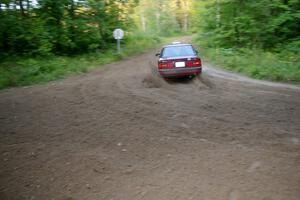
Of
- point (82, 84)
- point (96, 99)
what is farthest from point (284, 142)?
point (82, 84)

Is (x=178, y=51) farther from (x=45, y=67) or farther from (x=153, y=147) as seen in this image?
(x=45, y=67)

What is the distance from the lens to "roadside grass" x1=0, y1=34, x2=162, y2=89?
17.2 m

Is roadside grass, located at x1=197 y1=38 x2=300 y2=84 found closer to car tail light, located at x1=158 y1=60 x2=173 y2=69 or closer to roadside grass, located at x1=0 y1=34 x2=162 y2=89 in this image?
car tail light, located at x1=158 y1=60 x2=173 y2=69

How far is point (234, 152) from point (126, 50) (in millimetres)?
24875

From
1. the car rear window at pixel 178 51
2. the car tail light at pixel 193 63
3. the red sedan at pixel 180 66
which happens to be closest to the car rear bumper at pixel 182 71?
the red sedan at pixel 180 66

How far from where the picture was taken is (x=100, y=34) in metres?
28.4

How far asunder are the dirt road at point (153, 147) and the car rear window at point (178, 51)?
326cm

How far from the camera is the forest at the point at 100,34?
66.3 ft

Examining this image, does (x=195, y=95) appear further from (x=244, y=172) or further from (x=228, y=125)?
(x=244, y=172)

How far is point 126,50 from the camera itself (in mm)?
30359

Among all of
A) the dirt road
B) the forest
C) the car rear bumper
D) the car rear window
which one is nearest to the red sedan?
the car rear bumper

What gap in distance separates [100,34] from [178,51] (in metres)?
15.1

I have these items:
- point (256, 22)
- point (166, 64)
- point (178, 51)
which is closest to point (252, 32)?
point (256, 22)

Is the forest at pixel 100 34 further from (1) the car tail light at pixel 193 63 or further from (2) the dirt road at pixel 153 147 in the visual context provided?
(2) the dirt road at pixel 153 147
